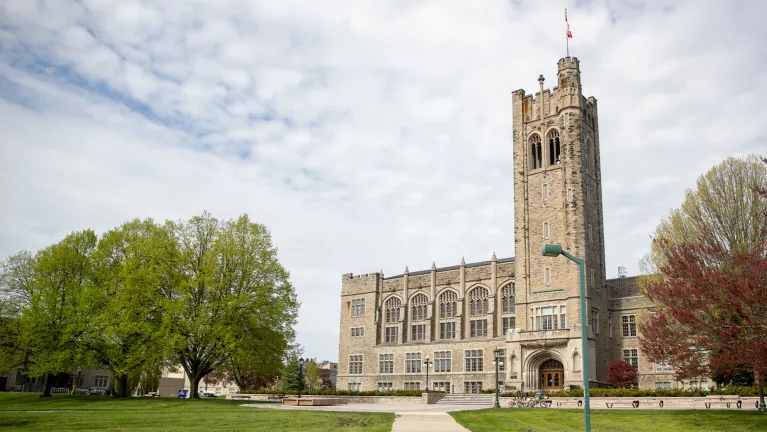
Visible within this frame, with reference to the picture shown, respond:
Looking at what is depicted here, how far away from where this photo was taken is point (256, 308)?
42.0 metres

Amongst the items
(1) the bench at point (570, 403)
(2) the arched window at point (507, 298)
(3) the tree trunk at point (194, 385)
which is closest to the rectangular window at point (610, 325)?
(2) the arched window at point (507, 298)

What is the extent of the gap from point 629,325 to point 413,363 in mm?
21168

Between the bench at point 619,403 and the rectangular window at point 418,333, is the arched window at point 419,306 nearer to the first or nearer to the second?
the rectangular window at point 418,333

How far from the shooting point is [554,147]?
5506 centimetres

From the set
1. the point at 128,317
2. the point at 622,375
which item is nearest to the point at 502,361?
the point at 622,375

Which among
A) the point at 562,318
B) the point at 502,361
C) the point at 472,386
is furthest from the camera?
the point at 472,386

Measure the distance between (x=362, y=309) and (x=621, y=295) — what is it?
27.0 metres

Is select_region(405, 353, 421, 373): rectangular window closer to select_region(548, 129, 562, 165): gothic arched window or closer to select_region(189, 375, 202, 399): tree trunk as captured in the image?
select_region(548, 129, 562, 165): gothic arched window

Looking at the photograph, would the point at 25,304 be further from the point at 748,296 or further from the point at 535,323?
the point at 748,296

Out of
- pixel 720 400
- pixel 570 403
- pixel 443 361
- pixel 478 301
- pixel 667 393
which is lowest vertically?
pixel 570 403

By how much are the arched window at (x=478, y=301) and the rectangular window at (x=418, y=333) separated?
5.90 metres

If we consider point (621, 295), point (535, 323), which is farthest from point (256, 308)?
point (621, 295)

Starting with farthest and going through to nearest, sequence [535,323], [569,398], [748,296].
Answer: [535,323] < [569,398] < [748,296]

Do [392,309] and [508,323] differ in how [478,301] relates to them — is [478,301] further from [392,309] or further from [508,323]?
[392,309]
